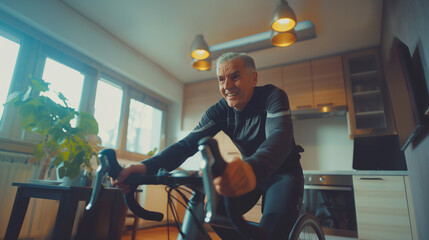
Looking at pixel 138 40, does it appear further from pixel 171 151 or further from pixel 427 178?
pixel 427 178

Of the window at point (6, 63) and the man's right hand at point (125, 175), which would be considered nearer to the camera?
the man's right hand at point (125, 175)

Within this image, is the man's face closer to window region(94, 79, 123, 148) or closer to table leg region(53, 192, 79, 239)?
table leg region(53, 192, 79, 239)

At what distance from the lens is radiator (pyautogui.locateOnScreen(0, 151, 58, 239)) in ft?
6.94

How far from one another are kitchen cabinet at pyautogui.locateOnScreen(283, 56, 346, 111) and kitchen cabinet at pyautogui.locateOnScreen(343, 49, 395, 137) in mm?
104

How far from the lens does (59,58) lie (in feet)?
9.02

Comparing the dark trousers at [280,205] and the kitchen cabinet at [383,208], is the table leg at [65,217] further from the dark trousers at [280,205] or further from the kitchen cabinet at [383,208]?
the kitchen cabinet at [383,208]

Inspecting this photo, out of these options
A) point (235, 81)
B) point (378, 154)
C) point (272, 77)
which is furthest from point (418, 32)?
point (272, 77)

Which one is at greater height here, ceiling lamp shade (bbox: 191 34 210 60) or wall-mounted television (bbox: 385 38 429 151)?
ceiling lamp shade (bbox: 191 34 210 60)

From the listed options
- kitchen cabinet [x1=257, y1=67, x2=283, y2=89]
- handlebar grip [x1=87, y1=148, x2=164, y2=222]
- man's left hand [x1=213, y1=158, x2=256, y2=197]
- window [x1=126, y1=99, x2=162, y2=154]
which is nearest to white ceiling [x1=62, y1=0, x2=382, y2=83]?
kitchen cabinet [x1=257, y1=67, x2=283, y2=89]

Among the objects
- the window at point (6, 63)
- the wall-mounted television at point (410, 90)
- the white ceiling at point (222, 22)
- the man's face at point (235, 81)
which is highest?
the white ceiling at point (222, 22)

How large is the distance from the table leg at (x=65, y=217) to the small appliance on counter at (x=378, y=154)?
9.86ft

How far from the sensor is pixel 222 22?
289cm

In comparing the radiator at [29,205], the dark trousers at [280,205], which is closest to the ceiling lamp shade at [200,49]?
the radiator at [29,205]

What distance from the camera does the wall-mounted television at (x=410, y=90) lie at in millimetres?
1364
